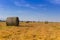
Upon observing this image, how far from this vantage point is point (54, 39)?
Answer: 10664 millimetres

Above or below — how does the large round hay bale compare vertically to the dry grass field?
above

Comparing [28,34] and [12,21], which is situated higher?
[12,21]

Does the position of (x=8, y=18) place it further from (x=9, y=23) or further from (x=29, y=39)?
(x=29, y=39)

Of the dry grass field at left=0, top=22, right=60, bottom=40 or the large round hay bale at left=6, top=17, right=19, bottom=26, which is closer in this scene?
the dry grass field at left=0, top=22, right=60, bottom=40

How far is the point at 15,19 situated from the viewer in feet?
93.2

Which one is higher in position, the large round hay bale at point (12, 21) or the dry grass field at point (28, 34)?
the large round hay bale at point (12, 21)

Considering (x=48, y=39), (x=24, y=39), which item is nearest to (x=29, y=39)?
(x=24, y=39)

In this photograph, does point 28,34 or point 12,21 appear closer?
point 28,34

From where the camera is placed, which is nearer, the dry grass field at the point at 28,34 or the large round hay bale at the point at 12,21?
the dry grass field at the point at 28,34

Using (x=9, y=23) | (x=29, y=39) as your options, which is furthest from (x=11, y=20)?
(x=29, y=39)

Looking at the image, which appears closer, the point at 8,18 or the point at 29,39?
the point at 29,39

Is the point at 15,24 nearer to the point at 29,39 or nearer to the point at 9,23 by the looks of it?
the point at 9,23

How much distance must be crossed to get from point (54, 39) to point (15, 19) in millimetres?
18308

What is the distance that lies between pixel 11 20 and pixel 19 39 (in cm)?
1812
